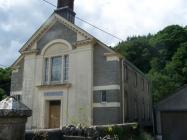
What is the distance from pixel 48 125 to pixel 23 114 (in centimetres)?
1938

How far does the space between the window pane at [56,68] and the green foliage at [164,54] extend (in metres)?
28.2

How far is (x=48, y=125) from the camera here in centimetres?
2223

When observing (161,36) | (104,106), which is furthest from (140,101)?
(161,36)

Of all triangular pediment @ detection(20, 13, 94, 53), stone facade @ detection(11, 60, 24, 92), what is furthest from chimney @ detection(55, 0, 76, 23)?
stone facade @ detection(11, 60, 24, 92)

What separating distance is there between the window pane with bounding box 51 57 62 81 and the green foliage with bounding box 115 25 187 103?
28152 mm

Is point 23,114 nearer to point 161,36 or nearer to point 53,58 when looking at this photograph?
point 53,58

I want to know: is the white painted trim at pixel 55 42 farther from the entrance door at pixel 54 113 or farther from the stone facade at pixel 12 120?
the stone facade at pixel 12 120

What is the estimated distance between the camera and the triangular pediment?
72.3 ft

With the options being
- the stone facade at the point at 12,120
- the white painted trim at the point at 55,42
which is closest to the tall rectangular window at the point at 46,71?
the white painted trim at the point at 55,42

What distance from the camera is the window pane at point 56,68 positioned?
75.0ft

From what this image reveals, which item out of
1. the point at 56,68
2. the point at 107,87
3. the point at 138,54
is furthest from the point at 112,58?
the point at 138,54

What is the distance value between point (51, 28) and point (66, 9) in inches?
98.2

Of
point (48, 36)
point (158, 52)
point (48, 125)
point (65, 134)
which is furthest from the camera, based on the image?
point (158, 52)

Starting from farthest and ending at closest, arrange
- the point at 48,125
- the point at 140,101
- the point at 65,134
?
the point at 140,101 → the point at 48,125 → the point at 65,134
